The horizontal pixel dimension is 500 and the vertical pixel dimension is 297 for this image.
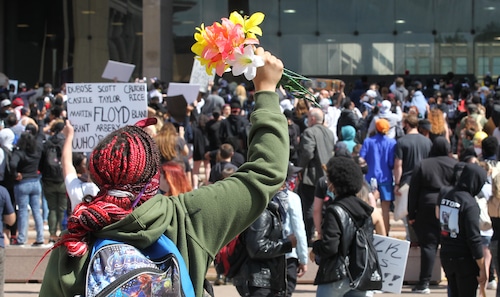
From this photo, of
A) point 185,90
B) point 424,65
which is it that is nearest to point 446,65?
point 424,65

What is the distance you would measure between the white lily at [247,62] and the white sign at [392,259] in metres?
4.57

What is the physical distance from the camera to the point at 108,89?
973 centimetres

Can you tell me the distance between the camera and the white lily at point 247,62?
2.66 metres

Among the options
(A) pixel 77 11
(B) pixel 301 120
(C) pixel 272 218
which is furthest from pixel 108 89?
(A) pixel 77 11

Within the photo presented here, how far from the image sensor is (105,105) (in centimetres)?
956

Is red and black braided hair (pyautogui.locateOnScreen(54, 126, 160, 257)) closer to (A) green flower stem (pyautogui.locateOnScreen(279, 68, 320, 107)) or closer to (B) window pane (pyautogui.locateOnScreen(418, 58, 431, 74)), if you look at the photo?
(A) green flower stem (pyautogui.locateOnScreen(279, 68, 320, 107))

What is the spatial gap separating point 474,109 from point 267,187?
1334cm

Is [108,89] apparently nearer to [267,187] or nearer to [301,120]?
[301,120]

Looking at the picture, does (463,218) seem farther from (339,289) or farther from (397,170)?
(397,170)

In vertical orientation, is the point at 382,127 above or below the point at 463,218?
above

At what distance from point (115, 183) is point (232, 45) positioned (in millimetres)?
554

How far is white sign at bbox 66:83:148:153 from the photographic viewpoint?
9.43m

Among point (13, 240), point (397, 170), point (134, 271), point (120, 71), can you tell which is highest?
point (120, 71)

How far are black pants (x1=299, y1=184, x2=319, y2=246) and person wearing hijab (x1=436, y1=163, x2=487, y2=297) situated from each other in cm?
399
